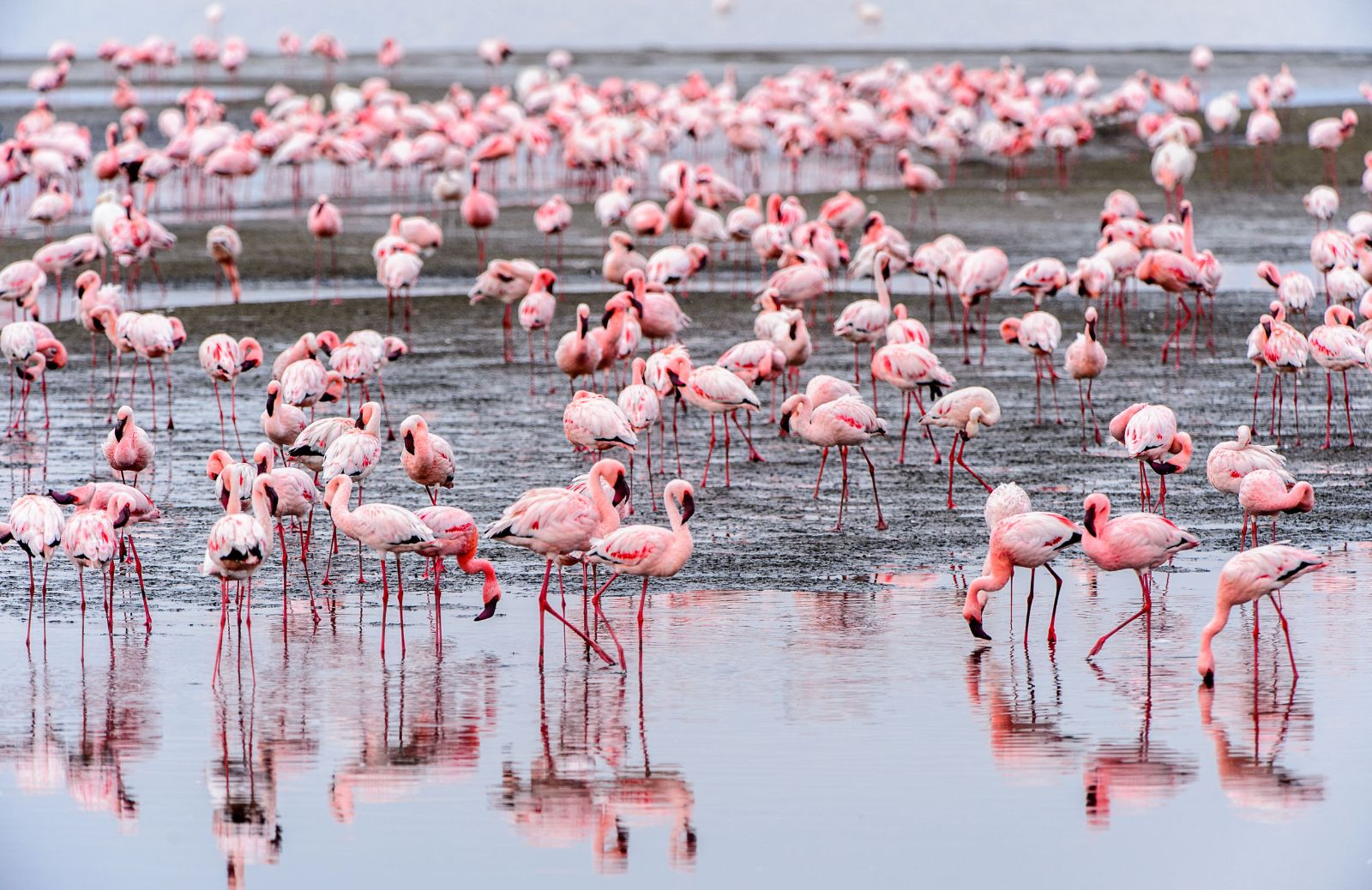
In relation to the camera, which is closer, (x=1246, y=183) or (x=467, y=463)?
(x=467, y=463)

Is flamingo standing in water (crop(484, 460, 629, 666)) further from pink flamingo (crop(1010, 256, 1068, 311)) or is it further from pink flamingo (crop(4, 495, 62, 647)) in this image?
pink flamingo (crop(1010, 256, 1068, 311))

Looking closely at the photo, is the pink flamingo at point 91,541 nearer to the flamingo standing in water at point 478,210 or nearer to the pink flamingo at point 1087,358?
the pink flamingo at point 1087,358

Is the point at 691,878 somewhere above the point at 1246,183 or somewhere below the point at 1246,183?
below

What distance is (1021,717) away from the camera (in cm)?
707

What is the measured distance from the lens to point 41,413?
44.4ft

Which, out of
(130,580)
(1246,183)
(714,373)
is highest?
(1246,183)

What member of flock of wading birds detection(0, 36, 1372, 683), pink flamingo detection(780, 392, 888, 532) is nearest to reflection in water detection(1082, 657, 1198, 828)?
flock of wading birds detection(0, 36, 1372, 683)

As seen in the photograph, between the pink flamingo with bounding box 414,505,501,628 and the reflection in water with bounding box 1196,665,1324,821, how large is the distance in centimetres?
294

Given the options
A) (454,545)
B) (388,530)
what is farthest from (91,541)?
(454,545)

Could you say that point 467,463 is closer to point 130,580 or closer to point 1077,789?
point 130,580

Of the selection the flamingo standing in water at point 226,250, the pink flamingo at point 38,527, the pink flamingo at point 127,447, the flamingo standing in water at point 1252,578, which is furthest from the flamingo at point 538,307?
the flamingo standing in water at point 1252,578

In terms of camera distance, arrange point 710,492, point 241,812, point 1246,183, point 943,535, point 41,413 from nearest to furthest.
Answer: point 241,812, point 943,535, point 710,492, point 41,413, point 1246,183

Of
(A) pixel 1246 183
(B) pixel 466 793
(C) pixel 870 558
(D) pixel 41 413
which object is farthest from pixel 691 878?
(A) pixel 1246 183

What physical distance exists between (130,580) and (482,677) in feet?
7.61
